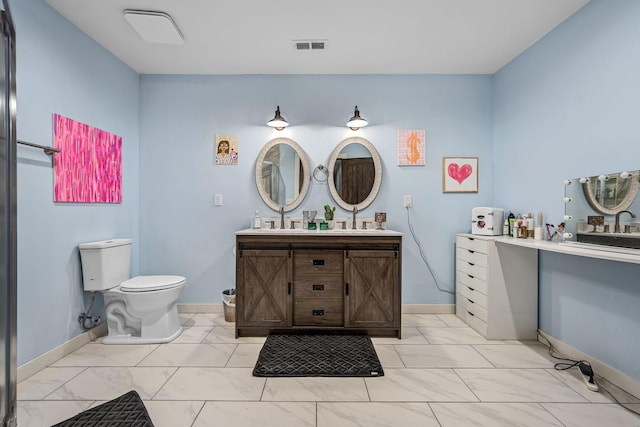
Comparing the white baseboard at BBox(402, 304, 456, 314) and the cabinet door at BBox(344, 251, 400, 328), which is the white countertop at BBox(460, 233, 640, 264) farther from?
the white baseboard at BBox(402, 304, 456, 314)

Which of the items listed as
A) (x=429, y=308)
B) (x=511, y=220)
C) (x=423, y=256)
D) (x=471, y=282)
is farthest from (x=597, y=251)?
(x=429, y=308)

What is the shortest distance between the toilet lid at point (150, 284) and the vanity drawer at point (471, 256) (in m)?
2.50

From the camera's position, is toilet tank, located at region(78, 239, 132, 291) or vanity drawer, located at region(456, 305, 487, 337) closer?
toilet tank, located at region(78, 239, 132, 291)

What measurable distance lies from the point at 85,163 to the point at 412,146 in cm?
289

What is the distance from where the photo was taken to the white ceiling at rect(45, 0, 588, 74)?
7.19 feet

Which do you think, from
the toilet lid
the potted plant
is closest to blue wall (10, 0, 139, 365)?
the toilet lid

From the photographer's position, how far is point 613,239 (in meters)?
1.88

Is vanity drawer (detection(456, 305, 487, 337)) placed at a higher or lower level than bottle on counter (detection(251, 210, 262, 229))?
lower

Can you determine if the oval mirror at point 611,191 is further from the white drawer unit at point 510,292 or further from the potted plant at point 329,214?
the potted plant at point 329,214

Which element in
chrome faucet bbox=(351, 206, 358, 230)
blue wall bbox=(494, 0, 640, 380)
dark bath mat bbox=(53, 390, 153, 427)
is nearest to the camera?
dark bath mat bbox=(53, 390, 153, 427)

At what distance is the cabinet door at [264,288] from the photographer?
261 centimetres

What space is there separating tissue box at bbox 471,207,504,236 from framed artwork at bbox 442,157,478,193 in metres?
0.38

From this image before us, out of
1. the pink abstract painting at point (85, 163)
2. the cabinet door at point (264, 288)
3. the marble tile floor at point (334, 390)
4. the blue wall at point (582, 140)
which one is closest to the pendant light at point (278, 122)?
the cabinet door at point (264, 288)

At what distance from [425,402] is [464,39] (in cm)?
264
